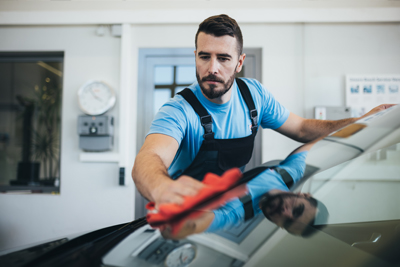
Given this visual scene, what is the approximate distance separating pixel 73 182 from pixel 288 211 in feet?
9.23

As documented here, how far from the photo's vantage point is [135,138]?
286cm

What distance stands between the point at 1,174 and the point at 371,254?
4775mm

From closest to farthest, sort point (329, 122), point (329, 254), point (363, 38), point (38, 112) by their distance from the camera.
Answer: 1. point (329, 254)
2. point (329, 122)
3. point (363, 38)
4. point (38, 112)

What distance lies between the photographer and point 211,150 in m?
1.20

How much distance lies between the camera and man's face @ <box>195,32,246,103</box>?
3.88 ft

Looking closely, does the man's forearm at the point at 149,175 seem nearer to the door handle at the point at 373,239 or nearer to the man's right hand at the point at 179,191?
the man's right hand at the point at 179,191

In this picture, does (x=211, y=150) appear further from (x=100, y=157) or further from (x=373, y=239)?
(x=100, y=157)

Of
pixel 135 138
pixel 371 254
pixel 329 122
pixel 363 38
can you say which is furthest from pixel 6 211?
pixel 363 38

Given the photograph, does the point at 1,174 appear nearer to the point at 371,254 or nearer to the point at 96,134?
the point at 96,134

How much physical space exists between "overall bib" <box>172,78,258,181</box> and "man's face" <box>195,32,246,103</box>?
0.27 ft

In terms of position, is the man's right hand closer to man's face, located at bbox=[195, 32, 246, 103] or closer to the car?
the car

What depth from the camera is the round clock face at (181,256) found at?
41cm

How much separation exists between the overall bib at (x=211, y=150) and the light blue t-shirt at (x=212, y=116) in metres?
0.02

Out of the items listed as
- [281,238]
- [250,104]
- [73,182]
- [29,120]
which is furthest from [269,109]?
[29,120]
